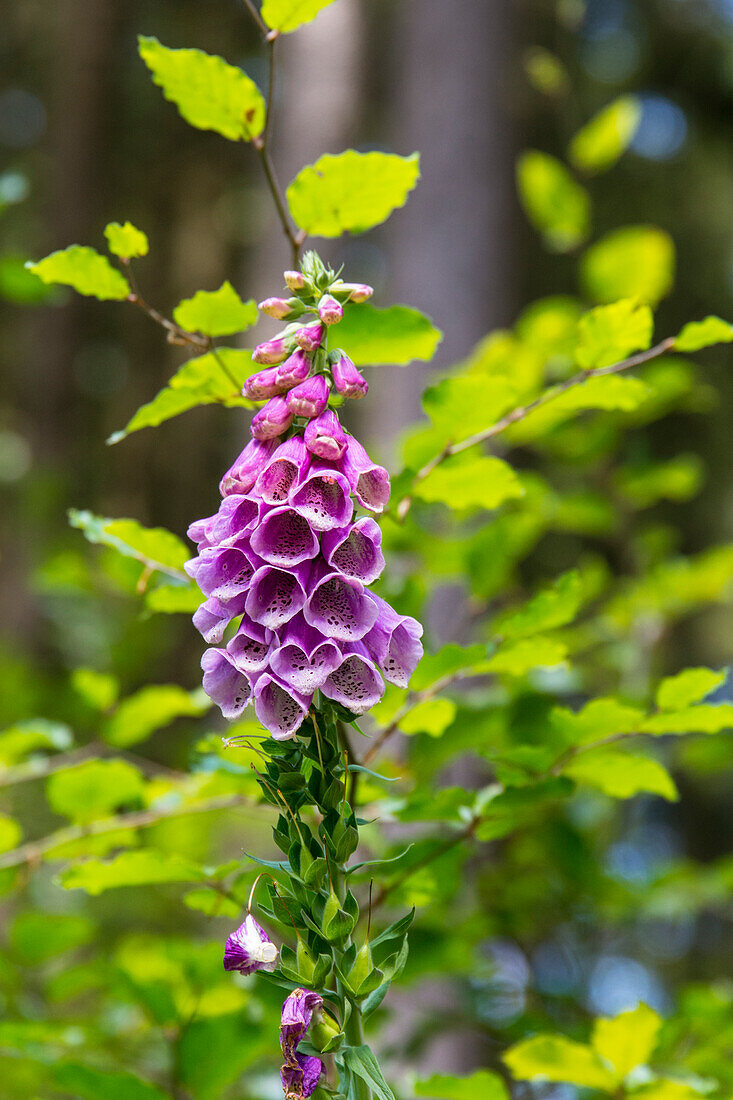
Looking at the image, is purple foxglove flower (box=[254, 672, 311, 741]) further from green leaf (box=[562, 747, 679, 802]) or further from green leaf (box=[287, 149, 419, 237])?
green leaf (box=[287, 149, 419, 237])

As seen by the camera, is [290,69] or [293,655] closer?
[293,655]

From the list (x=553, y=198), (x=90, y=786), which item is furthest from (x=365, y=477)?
(x=553, y=198)

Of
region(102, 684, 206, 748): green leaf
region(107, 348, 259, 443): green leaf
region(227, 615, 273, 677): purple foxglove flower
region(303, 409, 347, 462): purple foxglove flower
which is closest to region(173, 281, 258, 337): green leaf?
region(107, 348, 259, 443): green leaf

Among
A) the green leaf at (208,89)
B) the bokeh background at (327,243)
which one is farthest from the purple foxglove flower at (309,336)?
the bokeh background at (327,243)

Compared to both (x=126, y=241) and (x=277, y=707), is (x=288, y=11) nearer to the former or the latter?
(x=126, y=241)

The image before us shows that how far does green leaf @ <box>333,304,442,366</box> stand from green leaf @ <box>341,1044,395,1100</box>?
654 millimetres

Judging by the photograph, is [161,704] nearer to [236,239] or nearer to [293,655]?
[293,655]

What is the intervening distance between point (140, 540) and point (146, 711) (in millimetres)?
371

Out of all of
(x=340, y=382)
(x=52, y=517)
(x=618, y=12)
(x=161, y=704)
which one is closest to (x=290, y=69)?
(x=618, y=12)

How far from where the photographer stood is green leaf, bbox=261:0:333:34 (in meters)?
0.90

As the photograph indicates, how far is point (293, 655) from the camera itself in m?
0.66

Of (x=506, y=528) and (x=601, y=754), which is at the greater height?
(x=506, y=528)

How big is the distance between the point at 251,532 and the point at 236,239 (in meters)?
5.55

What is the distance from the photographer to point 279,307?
74 cm
